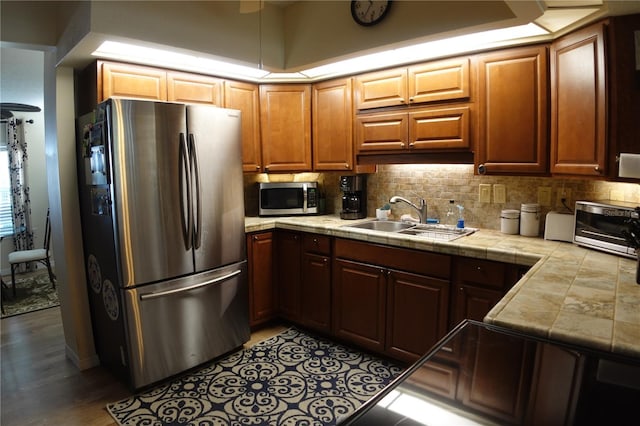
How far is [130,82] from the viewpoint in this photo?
277 centimetres

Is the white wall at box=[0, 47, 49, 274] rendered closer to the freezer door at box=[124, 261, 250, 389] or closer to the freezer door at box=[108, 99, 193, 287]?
the freezer door at box=[108, 99, 193, 287]

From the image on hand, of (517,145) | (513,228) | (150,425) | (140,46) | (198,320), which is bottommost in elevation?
(150,425)

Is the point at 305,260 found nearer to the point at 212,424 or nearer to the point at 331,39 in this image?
the point at 212,424

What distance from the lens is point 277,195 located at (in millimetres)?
3693

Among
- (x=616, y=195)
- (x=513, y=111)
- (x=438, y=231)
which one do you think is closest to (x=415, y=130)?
(x=513, y=111)

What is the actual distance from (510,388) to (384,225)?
2402mm

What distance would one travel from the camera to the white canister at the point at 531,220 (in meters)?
2.64

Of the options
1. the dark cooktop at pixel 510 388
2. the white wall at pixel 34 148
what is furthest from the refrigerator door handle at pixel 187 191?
the white wall at pixel 34 148

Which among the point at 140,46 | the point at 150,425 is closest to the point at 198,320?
the point at 150,425

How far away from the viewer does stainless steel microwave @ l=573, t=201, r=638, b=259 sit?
2.02 meters

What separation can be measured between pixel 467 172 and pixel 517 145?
1.79 ft

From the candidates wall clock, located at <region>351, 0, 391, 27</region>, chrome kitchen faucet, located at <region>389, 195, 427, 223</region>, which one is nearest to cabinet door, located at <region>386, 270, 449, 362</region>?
chrome kitchen faucet, located at <region>389, 195, 427, 223</region>

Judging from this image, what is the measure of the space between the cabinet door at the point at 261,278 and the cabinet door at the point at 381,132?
1114 mm

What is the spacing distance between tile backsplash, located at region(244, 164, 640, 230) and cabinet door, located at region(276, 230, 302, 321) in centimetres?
66
